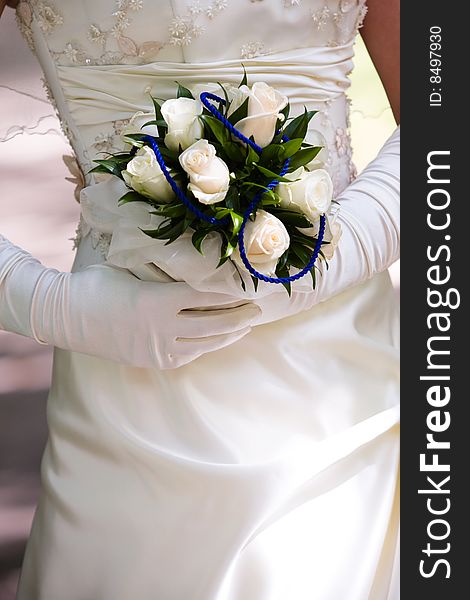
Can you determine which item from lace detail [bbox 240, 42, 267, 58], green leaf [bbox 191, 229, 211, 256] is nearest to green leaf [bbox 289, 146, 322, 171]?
green leaf [bbox 191, 229, 211, 256]

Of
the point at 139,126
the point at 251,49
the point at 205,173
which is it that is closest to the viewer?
the point at 205,173

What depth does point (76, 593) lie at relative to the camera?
1144 mm

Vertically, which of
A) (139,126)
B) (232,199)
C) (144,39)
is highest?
(144,39)

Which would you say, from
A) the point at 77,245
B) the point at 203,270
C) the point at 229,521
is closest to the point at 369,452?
the point at 229,521

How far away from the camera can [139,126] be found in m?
1.02

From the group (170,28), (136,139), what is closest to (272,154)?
(136,139)

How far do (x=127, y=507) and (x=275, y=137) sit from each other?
0.44 metres

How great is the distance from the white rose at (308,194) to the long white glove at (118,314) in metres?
0.16

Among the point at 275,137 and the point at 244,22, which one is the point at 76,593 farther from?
the point at 244,22

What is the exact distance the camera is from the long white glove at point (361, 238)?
113cm

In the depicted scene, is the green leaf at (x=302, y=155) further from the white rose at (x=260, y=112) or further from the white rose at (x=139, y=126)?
the white rose at (x=139, y=126)

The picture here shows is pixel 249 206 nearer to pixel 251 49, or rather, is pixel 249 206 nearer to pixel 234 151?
pixel 234 151

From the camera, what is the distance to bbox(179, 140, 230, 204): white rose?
2.98 ft

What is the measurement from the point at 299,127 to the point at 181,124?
119 millimetres
